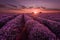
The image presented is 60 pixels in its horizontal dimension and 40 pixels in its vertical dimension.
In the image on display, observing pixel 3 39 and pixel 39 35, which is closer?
pixel 3 39

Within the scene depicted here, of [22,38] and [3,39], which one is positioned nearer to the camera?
[3,39]

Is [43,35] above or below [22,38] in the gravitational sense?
above

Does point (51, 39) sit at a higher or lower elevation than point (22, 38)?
higher

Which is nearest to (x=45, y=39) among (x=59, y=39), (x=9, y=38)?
(x=59, y=39)

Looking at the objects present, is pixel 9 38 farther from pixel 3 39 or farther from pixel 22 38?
pixel 22 38

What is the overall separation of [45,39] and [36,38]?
0.21 metres

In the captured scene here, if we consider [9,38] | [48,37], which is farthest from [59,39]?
→ [9,38]

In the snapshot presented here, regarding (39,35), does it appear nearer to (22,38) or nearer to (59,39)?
(59,39)

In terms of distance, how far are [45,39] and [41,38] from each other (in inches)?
3.6

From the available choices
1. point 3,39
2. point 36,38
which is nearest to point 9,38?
point 3,39

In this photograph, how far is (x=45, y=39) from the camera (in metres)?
3.36

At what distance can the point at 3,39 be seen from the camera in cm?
319

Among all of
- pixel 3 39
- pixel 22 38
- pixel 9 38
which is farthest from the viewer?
pixel 22 38

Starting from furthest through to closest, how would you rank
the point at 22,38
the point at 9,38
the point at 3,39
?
1. the point at 22,38
2. the point at 9,38
3. the point at 3,39
